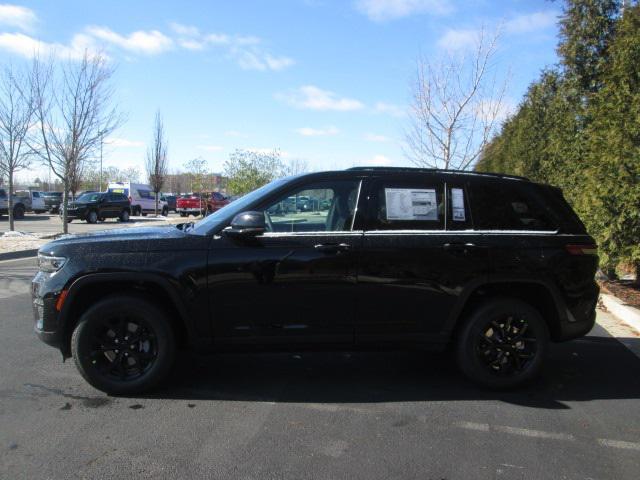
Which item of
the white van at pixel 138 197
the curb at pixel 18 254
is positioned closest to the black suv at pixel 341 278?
the curb at pixel 18 254

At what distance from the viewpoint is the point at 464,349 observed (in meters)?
4.45

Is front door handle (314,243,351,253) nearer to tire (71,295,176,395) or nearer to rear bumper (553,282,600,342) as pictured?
tire (71,295,176,395)

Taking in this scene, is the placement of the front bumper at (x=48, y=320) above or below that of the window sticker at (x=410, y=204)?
below

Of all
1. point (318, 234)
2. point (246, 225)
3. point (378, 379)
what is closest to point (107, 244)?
point (246, 225)

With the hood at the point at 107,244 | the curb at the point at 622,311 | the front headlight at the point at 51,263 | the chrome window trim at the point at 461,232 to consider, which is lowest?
the curb at the point at 622,311

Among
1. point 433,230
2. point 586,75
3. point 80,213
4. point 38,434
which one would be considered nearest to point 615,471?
point 433,230

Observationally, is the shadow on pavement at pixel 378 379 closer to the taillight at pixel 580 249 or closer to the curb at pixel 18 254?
the taillight at pixel 580 249

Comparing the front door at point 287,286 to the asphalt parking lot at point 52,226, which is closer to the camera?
the front door at point 287,286

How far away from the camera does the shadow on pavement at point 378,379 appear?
4.35 metres

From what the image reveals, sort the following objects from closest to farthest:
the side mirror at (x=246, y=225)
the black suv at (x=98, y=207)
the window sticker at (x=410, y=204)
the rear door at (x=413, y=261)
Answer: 1. the side mirror at (x=246, y=225)
2. the rear door at (x=413, y=261)
3. the window sticker at (x=410, y=204)
4. the black suv at (x=98, y=207)

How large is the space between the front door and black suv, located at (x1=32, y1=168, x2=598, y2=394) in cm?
1

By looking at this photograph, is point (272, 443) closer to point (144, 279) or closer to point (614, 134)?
point (144, 279)

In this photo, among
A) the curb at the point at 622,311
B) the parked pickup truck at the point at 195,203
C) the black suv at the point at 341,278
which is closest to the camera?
the black suv at the point at 341,278

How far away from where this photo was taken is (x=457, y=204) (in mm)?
4465
